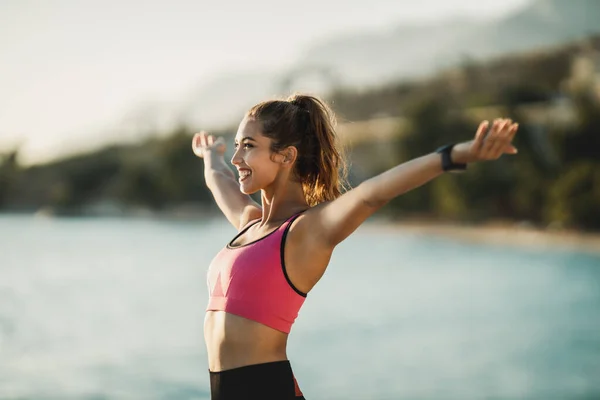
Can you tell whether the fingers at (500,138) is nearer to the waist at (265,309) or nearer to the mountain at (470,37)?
the waist at (265,309)

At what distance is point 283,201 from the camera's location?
1834 millimetres

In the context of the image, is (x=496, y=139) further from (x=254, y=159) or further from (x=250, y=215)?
(x=250, y=215)

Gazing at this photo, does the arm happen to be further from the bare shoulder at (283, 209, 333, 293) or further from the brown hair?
the bare shoulder at (283, 209, 333, 293)

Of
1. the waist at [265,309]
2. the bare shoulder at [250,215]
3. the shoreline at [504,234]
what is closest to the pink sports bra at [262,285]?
the waist at [265,309]

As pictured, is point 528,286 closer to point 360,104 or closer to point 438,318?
point 438,318

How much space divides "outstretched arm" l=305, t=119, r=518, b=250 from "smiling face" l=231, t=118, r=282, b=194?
0.18 m

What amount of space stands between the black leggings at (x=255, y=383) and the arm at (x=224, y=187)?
476 millimetres

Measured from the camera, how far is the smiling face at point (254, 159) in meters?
1.80

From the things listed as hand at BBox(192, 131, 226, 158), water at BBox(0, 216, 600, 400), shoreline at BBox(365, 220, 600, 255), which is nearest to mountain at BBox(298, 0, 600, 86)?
shoreline at BBox(365, 220, 600, 255)

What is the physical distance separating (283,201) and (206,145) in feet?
2.33

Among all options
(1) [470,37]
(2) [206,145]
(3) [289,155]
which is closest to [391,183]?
(3) [289,155]

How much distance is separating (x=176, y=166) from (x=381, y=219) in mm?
12655

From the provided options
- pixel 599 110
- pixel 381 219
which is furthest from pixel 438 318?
pixel 381 219

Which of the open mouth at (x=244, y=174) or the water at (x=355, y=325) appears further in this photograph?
the water at (x=355, y=325)
